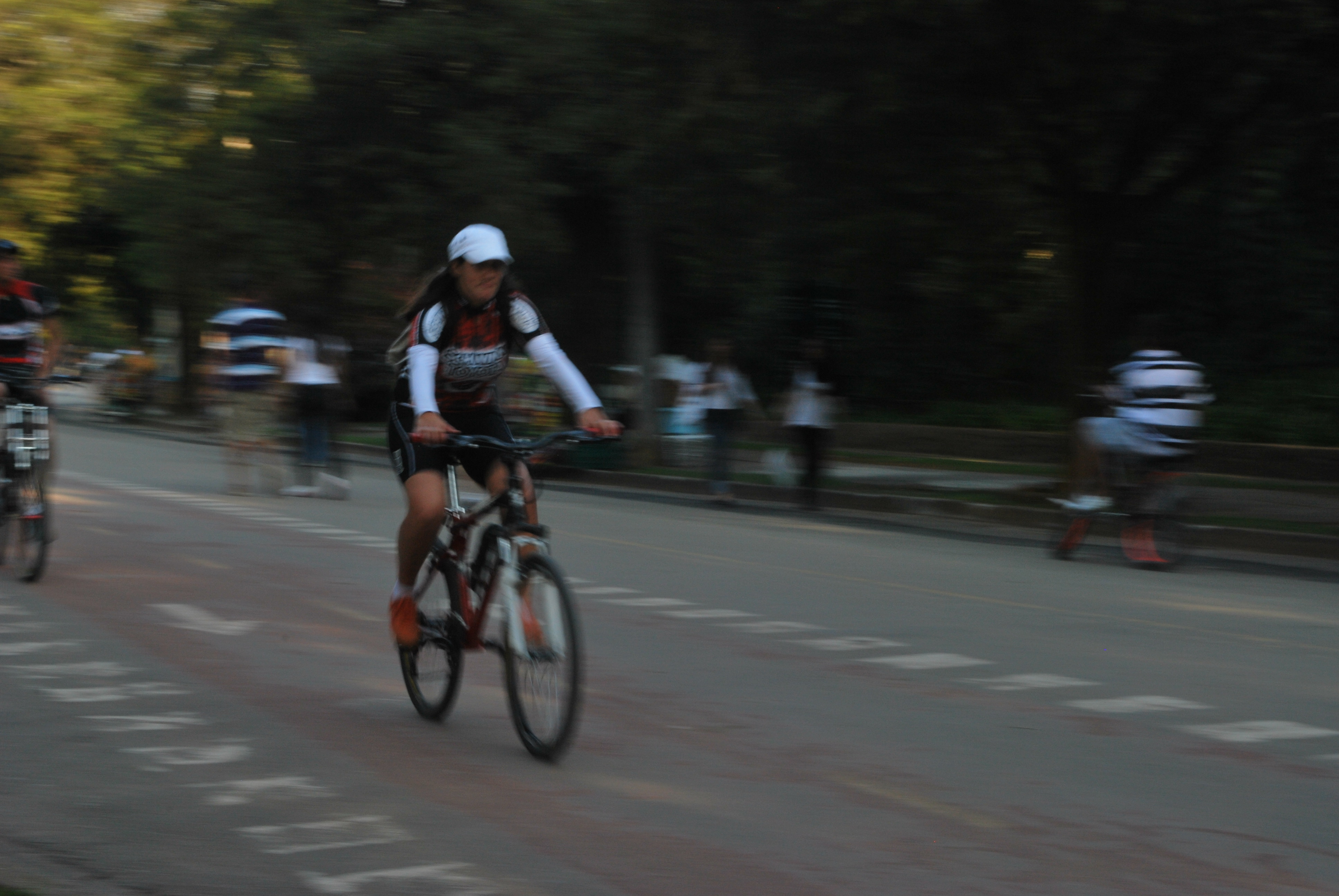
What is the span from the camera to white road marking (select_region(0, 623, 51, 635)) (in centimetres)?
818

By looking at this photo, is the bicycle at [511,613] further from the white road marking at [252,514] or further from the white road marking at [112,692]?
the white road marking at [252,514]

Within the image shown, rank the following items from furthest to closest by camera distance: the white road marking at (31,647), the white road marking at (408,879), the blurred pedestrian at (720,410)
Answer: the blurred pedestrian at (720,410) → the white road marking at (31,647) → the white road marking at (408,879)

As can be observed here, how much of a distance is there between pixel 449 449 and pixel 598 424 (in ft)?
2.00

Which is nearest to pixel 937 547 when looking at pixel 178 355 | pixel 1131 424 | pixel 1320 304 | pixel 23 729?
pixel 1131 424

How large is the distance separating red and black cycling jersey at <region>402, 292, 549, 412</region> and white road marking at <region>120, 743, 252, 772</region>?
1.34m

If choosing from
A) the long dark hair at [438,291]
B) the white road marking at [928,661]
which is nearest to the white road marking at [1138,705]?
the white road marking at [928,661]

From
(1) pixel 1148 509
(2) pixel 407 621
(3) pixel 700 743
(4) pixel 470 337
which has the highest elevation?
(4) pixel 470 337

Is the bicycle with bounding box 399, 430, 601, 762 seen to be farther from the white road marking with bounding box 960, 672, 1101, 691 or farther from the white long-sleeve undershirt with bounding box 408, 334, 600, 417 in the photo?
the white road marking with bounding box 960, 672, 1101, 691

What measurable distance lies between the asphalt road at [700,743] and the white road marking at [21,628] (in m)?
0.07

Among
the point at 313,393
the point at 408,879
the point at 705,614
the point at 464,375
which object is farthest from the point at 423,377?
the point at 313,393

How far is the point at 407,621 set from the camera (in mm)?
6309

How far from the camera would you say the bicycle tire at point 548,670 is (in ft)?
17.8

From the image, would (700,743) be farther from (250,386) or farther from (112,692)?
(250,386)

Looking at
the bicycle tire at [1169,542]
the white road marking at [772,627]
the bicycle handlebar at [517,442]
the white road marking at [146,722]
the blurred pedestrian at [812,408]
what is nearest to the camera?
the bicycle handlebar at [517,442]
